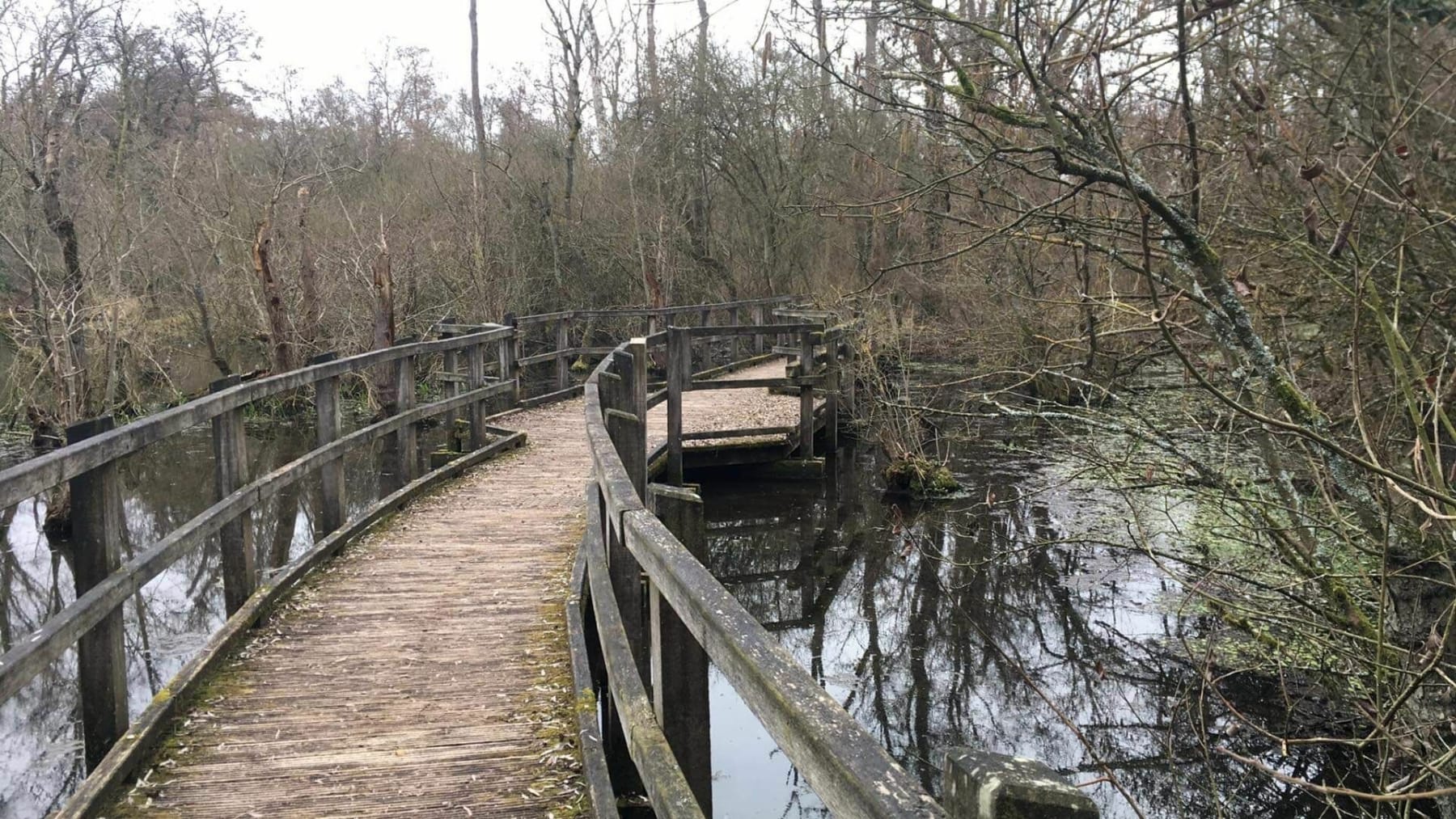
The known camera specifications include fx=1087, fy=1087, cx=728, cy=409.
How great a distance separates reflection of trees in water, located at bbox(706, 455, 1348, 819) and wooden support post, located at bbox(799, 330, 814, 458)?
638 millimetres

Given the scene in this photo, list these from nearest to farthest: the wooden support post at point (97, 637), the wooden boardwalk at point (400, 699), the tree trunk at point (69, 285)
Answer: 1. the wooden boardwalk at point (400, 699)
2. the wooden support post at point (97, 637)
3. the tree trunk at point (69, 285)

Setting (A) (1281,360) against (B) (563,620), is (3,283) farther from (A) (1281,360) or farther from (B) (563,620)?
(A) (1281,360)

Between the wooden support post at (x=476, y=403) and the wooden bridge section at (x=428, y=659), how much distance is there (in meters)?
2.20

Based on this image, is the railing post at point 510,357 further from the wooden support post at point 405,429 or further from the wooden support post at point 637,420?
the wooden support post at point 405,429

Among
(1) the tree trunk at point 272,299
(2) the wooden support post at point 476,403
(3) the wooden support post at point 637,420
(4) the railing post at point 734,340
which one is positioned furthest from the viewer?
(4) the railing post at point 734,340

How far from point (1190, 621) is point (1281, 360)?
3.25 meters

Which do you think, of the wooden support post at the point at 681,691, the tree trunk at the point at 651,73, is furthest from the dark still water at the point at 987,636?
the tree trunk at the point at 651,73

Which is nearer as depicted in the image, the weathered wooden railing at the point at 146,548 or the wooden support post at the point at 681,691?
the wooden support post at the point at 681,691

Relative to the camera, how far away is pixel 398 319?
19750 mm

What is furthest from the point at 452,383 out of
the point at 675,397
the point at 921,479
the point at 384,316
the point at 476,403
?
the point at 384,316

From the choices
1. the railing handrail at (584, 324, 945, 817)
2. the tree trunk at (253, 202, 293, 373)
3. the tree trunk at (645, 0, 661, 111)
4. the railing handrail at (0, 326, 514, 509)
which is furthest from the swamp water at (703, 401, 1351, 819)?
the tree trunk at (645, 0, 661, 111)

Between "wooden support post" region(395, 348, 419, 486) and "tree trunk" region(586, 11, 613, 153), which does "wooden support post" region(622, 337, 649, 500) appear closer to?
"wooden support post" region(395, 348, 419, 486)

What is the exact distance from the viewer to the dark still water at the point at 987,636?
6375 mm

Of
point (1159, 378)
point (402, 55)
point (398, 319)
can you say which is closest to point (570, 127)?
point (398, 319)
